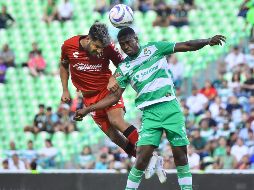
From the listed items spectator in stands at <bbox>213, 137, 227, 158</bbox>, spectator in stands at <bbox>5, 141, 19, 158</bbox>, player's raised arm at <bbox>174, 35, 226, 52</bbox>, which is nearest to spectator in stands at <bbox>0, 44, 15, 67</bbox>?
spectator in stands at <bbox>5, 141, 19, 158</bbox>

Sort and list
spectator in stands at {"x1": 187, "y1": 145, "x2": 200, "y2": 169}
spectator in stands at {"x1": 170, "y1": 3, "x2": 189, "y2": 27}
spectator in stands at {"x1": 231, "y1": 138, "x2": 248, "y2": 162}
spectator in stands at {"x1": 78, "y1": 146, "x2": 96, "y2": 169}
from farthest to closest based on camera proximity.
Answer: spectator in stands at {"x1": 170, "y1": 3, "x2": 189, "y2": 27}, spectator in stands at {"x1": 78, "y1": 146, "x2": 96, "y2": 169}, spectator in stands at {"x1": 231, "y1": 138, "x2": 248, "y2": 162}, spectator in stands at {"x1": 187, "y1": 145, "x2": 200, "y2": 169}

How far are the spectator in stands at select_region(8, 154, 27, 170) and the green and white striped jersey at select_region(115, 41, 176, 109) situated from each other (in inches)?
313

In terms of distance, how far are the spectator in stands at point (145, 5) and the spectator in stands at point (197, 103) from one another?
127 inches

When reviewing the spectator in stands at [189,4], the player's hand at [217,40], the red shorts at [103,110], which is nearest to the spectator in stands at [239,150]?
A: the spectator in stands at [189,4]

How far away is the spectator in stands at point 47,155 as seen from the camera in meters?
18.7

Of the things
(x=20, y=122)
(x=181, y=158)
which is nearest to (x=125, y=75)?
(x=181, y=158)

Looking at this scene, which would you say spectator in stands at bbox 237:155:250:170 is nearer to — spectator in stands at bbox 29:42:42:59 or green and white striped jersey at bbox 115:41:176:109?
green and white striped jersey at bbox 115:41:176:109

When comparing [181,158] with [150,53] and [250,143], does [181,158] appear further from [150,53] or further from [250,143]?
[250,143]

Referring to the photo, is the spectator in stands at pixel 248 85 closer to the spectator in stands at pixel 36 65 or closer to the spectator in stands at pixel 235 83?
the spectator in stands at pixel 235 83

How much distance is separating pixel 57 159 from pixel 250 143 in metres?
4.26

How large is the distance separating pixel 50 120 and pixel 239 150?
4699 mm

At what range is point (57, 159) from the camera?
62.1 feet

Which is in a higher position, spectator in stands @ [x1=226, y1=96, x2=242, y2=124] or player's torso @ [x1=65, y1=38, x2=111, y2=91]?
player's torso @ [x1=65, y1=38, x2=111, y2=91]

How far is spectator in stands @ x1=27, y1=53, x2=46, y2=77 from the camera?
69.8ft
